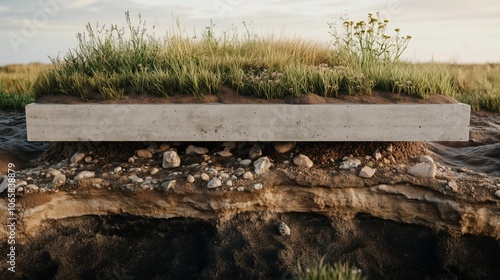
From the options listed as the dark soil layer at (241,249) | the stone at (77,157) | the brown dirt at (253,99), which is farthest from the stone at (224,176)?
the stone at (77,157)

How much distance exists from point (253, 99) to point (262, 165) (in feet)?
2.43

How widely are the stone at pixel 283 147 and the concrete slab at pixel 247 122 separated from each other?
0.87 ft

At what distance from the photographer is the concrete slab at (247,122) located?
16.4 ft

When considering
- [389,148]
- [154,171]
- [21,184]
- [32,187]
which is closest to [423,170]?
[389,148]

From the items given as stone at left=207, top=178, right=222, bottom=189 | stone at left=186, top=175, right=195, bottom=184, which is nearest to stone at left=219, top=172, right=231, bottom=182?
stone at left=207, top=178, right=222, bottom=189

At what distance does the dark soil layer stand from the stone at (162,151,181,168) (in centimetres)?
54

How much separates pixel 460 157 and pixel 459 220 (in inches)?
50.9

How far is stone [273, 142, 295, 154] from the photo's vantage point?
5.26m

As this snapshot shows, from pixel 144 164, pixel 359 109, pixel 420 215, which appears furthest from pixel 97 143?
pixel 420 215

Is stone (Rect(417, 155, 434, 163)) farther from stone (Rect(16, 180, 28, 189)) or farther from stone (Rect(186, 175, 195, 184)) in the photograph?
stone (Rect(16, 180, 28, 189))

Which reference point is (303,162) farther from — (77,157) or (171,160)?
(77,157)

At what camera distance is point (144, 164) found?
5.23m

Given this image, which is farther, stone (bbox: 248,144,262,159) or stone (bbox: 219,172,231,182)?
stone (bbox: 248,144,262,159)

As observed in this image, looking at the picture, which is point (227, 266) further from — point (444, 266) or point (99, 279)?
point (444, 266)
